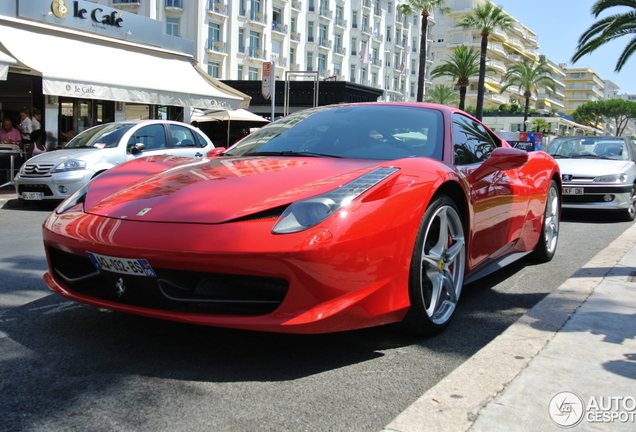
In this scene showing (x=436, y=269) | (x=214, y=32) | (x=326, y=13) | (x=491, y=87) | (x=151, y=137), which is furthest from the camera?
(x=491, y=87)

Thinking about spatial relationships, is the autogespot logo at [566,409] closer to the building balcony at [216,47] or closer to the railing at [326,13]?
the building balcony at [216,47]

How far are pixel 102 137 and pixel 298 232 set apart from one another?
8704 millimetres

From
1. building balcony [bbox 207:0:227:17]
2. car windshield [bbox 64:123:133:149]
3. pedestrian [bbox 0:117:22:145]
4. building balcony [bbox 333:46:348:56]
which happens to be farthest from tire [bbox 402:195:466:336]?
building balcony [bbox 333:46:348:56]

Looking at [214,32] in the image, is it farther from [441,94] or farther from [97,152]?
[441,94]

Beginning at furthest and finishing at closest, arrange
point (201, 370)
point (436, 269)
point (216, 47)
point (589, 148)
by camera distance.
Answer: point (216, 47), point (589, 148), point (436, 269), point (201, 370)

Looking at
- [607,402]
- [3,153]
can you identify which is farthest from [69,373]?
[3,153]

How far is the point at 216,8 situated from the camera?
141 feet

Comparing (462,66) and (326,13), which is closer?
(462,66)

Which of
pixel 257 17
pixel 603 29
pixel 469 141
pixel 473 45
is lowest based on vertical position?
pixel 469 141

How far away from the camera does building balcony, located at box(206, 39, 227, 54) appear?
43.0 metres

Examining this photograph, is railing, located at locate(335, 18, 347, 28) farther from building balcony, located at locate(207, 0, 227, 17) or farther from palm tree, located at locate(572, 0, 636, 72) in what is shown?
palm tree, located at locate(572, 0, 636, 72)

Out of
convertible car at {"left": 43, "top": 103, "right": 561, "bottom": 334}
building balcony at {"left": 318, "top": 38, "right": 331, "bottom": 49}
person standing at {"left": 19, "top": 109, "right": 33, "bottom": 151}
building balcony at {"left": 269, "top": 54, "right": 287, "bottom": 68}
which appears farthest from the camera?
building balcony at {"left": 318, "top": 38, "right": 331, "bottom": 49}

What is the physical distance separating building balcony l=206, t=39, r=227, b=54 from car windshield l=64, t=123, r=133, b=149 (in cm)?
3394

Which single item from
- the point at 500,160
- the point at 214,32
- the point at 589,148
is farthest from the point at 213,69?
the point at 500,160
